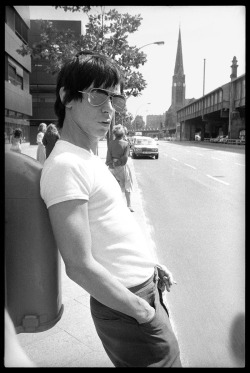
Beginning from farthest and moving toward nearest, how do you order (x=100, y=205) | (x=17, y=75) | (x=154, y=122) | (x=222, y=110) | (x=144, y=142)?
(x=154, y=122), (x=222, y=110), (x=17, y=75), (x=144, y=142), (x=100, y=205)

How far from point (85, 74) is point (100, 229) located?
0.53 meters

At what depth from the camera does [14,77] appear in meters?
29.0

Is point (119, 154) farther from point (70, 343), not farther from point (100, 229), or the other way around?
point (100, 229)

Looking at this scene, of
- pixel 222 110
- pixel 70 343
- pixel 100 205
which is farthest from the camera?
pixel 222 110

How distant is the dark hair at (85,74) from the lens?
126 centimetres

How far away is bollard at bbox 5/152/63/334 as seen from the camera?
3.65 ft

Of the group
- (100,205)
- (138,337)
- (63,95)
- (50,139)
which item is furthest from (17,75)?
(138,337)

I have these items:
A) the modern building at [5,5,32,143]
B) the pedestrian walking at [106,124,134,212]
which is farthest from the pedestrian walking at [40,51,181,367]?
the modern building at [5,5,32,143]

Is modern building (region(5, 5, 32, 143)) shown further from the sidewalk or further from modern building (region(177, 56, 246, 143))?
the sidewalk

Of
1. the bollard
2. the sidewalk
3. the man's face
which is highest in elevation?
the man's face

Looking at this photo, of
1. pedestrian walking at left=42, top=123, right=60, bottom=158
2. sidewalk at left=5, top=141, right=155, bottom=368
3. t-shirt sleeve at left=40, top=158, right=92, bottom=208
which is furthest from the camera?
pedestrian walking at left=42, top=123, right=60, bottom=158

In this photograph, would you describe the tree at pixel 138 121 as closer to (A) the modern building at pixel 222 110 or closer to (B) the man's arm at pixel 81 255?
(A) the modern building at pixel 222 110

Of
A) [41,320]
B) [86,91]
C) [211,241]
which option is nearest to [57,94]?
[86,91]

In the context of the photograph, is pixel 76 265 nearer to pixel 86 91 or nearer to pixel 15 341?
pixel 15 341
